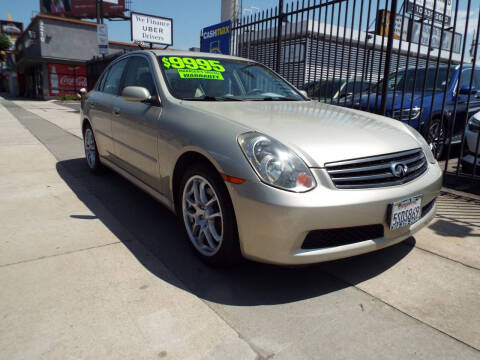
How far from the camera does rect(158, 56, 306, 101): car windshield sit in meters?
3.19

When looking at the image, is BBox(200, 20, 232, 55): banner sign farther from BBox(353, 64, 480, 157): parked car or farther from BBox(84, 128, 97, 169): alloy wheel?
BBox(84, 128, 97, 169): alloy wheel

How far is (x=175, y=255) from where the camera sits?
278cm

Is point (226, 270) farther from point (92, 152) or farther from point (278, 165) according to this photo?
point (92, 152)

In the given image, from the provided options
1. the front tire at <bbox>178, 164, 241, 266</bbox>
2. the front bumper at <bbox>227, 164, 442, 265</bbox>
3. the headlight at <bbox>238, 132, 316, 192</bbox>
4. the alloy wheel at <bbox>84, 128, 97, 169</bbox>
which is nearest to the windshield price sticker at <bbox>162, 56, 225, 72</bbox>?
the front tire at <bbox>178, 164, 241, 266</bbox>

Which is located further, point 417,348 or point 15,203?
point 15,203

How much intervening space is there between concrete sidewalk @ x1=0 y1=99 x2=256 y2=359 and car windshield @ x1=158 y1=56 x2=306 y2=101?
137 cm

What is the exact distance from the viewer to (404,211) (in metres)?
2.31

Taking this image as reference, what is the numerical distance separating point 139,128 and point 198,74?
721 millimetres

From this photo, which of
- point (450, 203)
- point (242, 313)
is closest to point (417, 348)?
point (242, 313)

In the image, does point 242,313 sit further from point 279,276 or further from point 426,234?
point 426,234

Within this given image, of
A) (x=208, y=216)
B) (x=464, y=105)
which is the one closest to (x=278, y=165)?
(x=208, y=216)

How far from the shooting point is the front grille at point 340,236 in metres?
2.12

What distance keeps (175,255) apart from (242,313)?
868 millimetres

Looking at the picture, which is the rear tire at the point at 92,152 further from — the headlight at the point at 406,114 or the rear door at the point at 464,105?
the rear door at the point at 464,105
